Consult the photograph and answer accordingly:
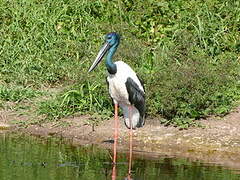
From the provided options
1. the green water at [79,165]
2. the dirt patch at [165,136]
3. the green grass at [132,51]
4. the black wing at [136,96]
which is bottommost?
the green water at [79,165]

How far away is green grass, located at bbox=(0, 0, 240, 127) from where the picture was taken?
31.4 ft

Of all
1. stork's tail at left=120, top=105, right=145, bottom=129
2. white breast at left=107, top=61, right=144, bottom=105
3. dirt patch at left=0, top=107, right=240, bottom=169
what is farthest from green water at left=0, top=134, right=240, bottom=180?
white breast at left=107, top=61, right=144, bottom=105

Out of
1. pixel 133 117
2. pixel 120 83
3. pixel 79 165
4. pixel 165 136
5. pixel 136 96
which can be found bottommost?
pixel 79 165

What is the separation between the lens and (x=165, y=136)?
916 centimetres

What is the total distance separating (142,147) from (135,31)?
319 centimetres

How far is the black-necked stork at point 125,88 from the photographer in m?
8.80

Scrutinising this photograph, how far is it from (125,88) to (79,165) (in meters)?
1.24

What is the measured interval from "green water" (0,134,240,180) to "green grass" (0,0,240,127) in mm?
1179

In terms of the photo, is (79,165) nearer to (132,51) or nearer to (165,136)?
(165,136)

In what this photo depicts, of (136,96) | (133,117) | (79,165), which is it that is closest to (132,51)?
(133,117)

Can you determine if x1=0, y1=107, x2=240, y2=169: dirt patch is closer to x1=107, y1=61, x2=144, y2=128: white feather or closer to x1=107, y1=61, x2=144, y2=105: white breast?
x1=107, y1=61, x2=144, y2=128: white feather

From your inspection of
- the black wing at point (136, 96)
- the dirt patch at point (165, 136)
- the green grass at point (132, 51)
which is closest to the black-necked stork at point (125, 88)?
the black wing at point (136, 96)

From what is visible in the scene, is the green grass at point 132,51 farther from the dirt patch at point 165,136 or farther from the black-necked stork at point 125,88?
the black-necked stork at point 125,88

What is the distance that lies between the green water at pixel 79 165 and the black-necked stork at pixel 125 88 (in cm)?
49
